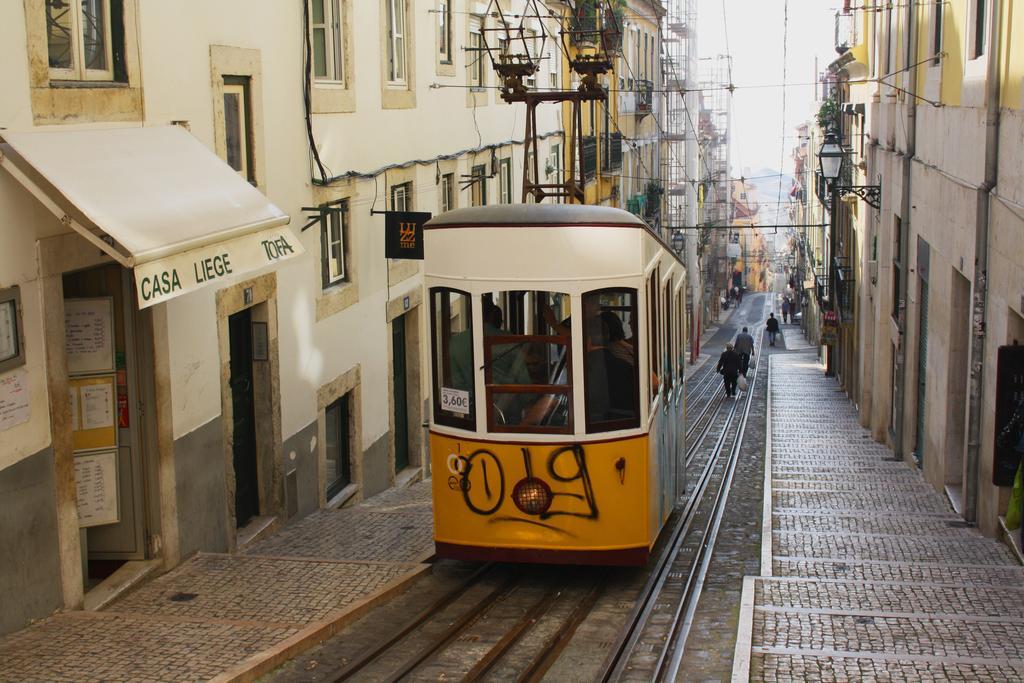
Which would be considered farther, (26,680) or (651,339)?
(651,339)

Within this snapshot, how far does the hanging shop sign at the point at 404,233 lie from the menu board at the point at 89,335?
5.67 metres

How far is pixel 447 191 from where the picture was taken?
18.2 meters

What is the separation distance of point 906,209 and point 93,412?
13.1 metres

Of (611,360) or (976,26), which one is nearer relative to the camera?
(611,360)

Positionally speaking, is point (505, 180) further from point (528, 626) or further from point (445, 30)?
point (528, 626)

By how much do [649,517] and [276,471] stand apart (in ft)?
13.4

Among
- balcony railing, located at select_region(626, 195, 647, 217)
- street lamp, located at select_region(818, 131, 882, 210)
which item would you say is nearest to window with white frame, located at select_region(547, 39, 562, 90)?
street lamp, located at select_region(818, 131, 882, 210)

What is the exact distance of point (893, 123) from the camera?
1995cm

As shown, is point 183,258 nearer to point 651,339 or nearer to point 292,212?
point 651,339

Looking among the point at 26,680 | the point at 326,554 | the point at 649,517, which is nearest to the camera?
the point at 26,680

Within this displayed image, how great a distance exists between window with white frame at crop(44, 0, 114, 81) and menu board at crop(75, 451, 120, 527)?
2611 millimetres

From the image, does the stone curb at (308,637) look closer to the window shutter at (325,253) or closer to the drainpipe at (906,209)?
the window shutter at (325,253)

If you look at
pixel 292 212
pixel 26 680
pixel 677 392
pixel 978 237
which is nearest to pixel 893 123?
pixel 978 237

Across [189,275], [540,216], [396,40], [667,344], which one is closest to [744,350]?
[396,40]
